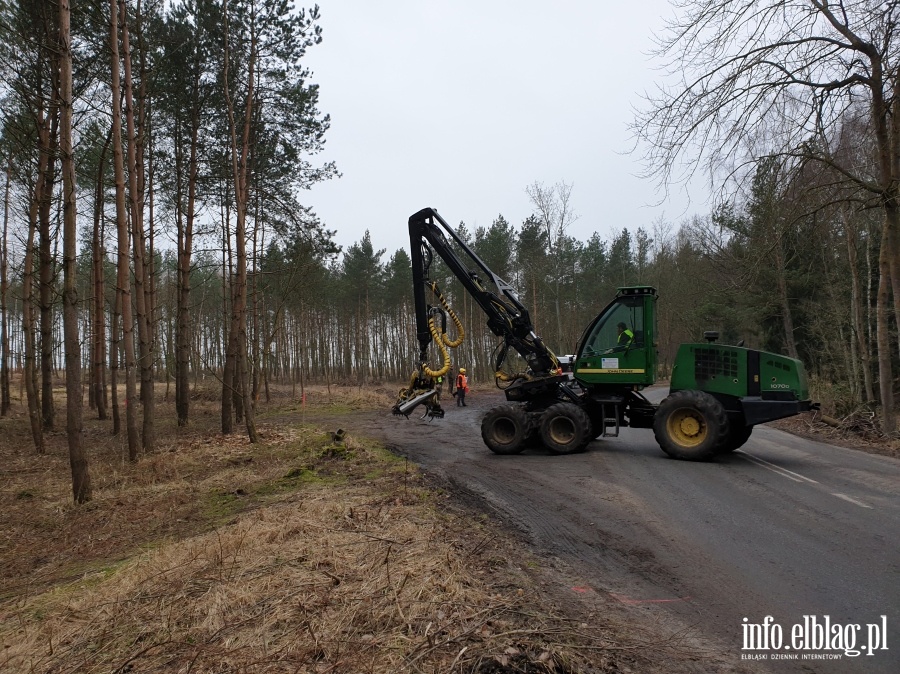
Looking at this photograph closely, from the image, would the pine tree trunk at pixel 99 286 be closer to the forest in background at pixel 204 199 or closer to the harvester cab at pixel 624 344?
the forest in background at pixel 204 199

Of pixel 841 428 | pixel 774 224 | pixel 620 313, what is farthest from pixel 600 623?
pixel 841 428

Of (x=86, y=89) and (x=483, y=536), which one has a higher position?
(x=86, y=89)

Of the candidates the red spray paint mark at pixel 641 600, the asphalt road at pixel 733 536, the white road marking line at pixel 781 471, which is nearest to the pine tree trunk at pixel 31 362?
the asphalt road at pixel 733 536

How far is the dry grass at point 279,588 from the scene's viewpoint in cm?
324

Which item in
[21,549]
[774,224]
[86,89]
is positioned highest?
[86,89]

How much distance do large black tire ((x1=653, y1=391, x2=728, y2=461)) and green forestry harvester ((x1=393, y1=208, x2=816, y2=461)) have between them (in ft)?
0.06

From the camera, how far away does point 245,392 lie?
44.5ft

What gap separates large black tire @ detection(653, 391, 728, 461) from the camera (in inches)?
386

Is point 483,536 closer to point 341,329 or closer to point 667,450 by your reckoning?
point 667,450

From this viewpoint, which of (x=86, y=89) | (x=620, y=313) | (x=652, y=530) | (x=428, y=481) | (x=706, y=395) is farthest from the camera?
(x=86, y=89)

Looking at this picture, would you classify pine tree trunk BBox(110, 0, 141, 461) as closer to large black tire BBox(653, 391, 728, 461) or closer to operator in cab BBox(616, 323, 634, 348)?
operator in cab BBox(616, 323, 634, 348)

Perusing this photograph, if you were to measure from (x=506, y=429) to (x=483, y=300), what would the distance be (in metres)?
2.84

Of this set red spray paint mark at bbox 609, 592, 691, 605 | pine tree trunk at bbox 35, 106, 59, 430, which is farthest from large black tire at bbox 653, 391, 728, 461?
pine tree trunk at bbox 35, 106, 59, 430

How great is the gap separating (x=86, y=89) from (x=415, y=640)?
14518 mm
